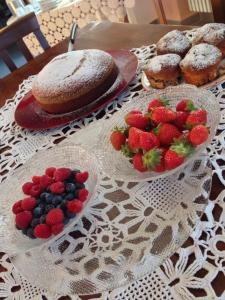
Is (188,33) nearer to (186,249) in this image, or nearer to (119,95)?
(119,95)

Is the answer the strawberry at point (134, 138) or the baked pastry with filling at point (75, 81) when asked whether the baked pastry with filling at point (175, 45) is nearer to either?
the baked pastry with filling at point (75, 81)

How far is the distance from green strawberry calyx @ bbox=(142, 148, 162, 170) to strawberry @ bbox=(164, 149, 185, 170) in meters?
0.01

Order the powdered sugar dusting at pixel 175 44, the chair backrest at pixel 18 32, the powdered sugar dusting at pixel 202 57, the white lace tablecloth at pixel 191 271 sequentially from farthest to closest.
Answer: the chair backrest at pixel 18 32, the powdered sugar dusting at pixel 175 44, the powdered sugar dusting at pixel 202 57, the white lace tablecloth at pixel 191 271

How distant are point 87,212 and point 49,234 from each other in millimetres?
96

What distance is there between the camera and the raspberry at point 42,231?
53 centimetres

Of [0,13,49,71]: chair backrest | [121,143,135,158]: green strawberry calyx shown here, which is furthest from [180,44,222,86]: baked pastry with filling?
[0,13,49,71]: chair backrest

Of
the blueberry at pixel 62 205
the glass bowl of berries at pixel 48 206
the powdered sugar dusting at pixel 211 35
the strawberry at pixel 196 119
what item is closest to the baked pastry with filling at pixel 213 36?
the powdered sugar dusting at pixel 211 35

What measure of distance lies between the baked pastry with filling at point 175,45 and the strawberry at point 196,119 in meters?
0.30

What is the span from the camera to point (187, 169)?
60cm

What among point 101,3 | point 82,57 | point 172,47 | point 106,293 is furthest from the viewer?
point 101,3

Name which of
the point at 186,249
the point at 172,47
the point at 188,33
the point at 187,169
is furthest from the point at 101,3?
the point at 186,249

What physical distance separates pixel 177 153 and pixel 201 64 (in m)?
0.27

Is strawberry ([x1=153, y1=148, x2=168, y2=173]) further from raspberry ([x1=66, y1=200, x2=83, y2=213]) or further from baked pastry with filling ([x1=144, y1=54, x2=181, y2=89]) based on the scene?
baked pastry with filling ([x1=144, y1=54, x2=181, y2=89])

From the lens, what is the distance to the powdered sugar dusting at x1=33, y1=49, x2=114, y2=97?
0.86 meters
